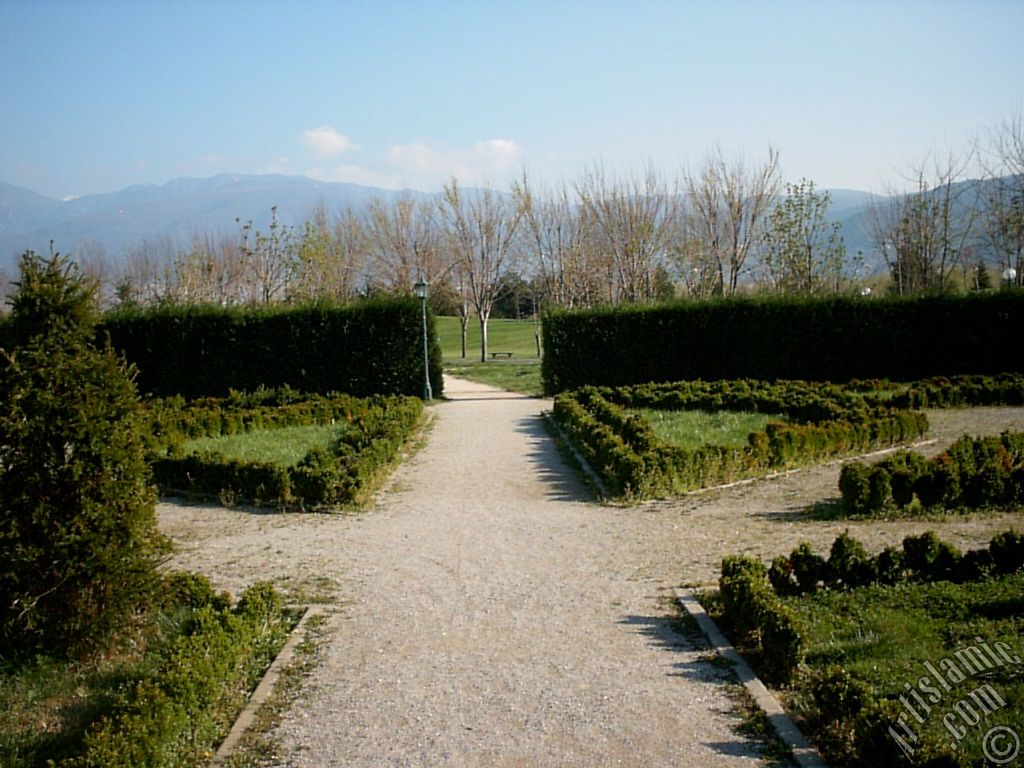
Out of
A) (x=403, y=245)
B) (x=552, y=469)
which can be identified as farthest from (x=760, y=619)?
(x=403, y=245)

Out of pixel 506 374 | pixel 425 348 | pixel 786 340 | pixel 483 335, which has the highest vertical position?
pixel 483 335

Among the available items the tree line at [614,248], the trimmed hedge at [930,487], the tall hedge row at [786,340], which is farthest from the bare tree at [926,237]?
the trimmed hedge at [930,487]

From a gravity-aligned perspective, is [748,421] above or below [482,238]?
below

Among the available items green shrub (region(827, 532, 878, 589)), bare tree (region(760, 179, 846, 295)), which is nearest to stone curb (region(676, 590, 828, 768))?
green shrub (region(827, 532, 878, 589))

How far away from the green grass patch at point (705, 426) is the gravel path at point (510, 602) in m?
1.65

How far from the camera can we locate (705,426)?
46.8ft

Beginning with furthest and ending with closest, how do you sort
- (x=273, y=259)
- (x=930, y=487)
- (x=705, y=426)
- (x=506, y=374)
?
(x=273, y=259)
(x=506, y=374)
(x=705, y=426)
(x=930, y=487)

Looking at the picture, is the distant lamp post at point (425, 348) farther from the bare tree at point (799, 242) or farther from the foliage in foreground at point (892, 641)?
the bare tree at point (799, 242)

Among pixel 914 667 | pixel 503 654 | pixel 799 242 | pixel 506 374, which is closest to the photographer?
pixel 914 667

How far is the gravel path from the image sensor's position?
4.46 metres

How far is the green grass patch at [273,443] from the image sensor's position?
502 inches

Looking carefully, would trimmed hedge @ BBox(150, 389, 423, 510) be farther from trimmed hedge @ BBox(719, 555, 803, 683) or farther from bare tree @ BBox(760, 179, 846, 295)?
bare tree @ BBox(760, 179, 846, 295)

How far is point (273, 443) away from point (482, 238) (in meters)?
28.6

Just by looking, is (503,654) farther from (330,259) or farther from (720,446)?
(330,259)
